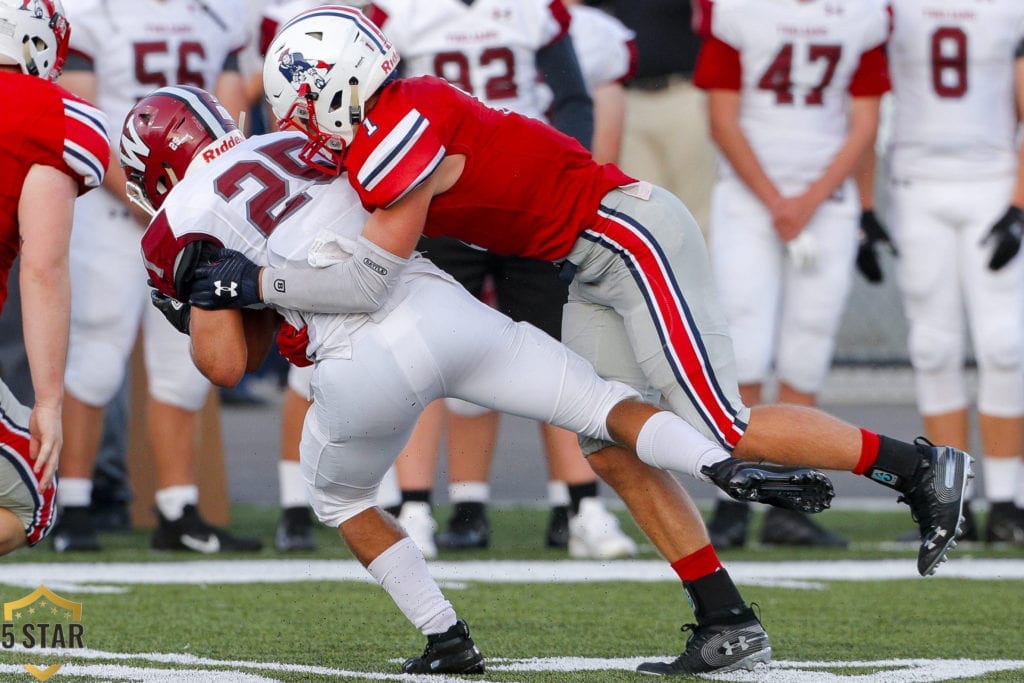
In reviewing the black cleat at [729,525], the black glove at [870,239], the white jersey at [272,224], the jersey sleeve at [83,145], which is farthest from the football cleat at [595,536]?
the jersey sleeve at [83,145]

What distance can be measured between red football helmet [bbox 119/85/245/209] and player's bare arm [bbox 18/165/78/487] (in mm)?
260

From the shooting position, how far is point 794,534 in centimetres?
562

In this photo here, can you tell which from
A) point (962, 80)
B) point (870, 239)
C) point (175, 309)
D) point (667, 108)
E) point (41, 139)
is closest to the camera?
point (41, 139)

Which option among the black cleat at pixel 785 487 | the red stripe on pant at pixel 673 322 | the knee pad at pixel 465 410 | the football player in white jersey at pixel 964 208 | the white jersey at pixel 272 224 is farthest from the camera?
the football player in white jersey at pixel 964 208

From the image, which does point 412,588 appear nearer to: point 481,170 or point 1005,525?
point 481,170

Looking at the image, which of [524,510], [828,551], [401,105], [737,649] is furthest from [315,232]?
[524,510]

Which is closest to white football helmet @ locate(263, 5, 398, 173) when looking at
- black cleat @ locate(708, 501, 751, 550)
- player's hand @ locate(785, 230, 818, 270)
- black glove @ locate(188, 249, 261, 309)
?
black glove @ locate(188, 249, 261, 309)

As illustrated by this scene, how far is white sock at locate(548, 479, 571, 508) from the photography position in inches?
219

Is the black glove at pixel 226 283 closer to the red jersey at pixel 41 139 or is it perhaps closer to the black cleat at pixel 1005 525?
the red jersey at pixel 41 139

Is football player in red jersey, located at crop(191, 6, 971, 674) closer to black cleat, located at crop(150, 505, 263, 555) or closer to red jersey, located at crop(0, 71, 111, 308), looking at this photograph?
red jersey, located at crop(0, 71, 111, 308)

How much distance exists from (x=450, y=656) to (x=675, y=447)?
60 centimetres

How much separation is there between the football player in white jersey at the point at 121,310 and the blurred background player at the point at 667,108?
2.06 metres

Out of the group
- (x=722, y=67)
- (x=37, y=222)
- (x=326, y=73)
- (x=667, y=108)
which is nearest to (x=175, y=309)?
(x=37, y=222)

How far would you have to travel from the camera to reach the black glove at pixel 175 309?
3.43m
